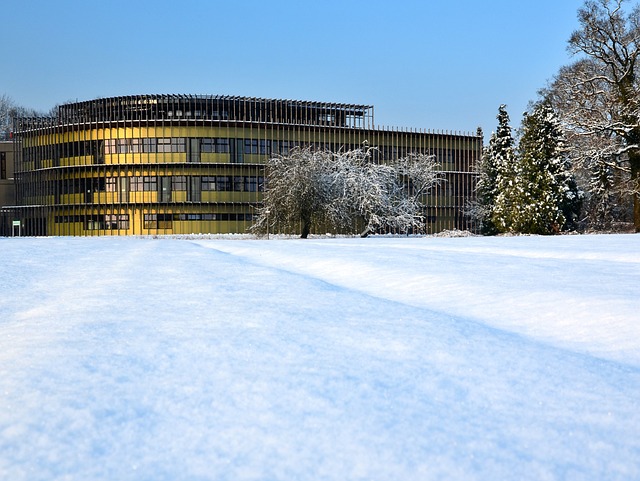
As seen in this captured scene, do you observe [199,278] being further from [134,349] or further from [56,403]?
[56,403]

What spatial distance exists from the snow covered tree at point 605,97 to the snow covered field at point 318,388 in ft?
119

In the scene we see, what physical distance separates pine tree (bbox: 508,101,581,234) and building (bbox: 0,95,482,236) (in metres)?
21.2

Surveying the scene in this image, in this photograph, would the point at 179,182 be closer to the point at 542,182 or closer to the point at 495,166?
the point at 495,166

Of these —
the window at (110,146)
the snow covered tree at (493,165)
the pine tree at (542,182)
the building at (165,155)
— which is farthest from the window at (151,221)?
the pine tree at (542,182)

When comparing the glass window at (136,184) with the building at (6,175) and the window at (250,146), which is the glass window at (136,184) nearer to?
the window at (250,146)

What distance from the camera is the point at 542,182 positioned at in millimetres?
52594

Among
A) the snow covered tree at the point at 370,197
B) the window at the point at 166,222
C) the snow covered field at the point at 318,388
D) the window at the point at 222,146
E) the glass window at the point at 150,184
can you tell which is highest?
the window at the point at 222,146

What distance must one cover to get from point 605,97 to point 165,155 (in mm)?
43444

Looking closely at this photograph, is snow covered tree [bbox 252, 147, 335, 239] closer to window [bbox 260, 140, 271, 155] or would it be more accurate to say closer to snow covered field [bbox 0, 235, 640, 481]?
window [bbox 260, 140, 271, 155]

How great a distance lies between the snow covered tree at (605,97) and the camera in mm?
41625

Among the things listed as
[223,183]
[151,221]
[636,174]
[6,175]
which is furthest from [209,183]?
[636,174]

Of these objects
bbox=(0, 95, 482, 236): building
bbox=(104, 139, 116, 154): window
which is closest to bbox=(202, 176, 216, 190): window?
bbox=(0, 95, 482, 236): building

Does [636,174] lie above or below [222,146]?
below

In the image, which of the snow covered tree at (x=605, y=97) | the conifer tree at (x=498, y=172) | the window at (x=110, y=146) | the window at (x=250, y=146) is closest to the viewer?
the snow covered tree at (x=605, y=97)
